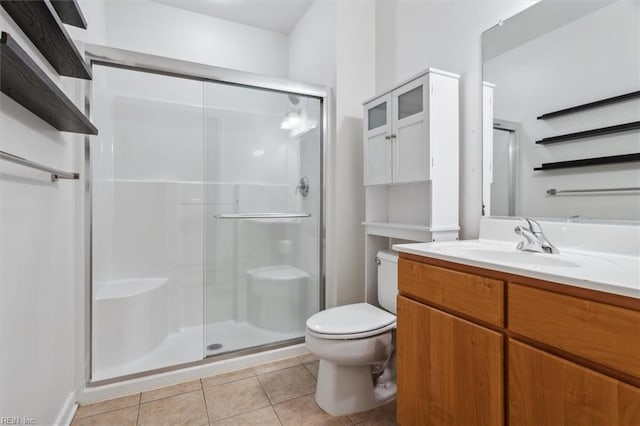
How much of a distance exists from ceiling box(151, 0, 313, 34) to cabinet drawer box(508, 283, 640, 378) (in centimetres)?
262

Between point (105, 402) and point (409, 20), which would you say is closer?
point (105, 402)

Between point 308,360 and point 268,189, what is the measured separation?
122cm

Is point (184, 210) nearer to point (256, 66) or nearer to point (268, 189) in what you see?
point (268, 189)

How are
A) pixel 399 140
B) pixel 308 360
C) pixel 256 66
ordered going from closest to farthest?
1. pixel 399 140
2. pixel 308 360
3. pixel 256 66

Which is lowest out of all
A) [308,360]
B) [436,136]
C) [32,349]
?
[308,360]

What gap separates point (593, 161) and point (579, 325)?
0.72 meters

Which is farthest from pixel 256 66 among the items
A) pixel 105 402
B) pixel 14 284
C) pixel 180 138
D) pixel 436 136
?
pixel 105 402

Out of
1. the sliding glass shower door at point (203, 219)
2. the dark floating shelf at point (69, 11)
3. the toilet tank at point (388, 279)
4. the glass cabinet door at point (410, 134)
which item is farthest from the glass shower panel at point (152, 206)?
the glass cabinet door at point (410, 134)

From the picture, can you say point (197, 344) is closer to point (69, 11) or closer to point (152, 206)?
point (152, 206)

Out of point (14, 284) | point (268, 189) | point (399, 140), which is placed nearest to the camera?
point (14, 284)

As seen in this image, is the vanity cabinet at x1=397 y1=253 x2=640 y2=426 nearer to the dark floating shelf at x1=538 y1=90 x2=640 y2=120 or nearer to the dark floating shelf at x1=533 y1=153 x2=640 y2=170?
the dark floating shelf at x1=533 y1=153 x2=640 y2=170

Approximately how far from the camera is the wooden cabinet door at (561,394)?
0.63 meters

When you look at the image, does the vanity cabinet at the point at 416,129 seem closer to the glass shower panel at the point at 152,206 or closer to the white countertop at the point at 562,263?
the white countertop at the point at 562,263

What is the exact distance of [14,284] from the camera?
3.07ft
